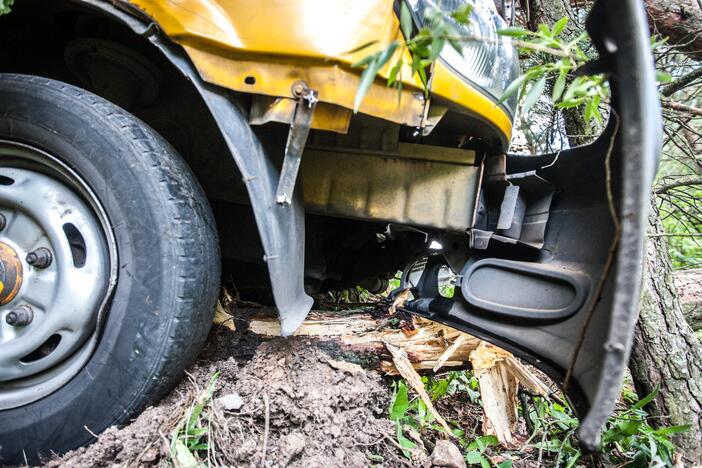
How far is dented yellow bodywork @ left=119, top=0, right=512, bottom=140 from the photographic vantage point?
43.8 inches

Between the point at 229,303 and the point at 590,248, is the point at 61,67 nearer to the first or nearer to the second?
the point at 229,303

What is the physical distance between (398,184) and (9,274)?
4.02 feet

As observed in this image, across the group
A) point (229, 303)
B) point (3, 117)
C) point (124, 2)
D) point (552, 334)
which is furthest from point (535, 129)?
point (3, 117)

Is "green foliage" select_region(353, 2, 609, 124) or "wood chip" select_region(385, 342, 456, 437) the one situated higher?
"green foliage" select_region(353, 2, 609, 124)

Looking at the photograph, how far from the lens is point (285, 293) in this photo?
4.38 feet

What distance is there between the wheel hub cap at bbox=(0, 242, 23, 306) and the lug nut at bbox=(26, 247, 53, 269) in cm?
4

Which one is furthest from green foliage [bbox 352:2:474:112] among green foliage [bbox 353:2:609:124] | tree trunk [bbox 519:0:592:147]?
tree trunk [bbox 519:0:592:147]

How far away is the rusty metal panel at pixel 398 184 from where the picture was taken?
1.58 metres

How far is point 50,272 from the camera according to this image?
1313 mm

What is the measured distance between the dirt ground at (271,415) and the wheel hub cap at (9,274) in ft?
1.58

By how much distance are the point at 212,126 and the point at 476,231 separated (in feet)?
3.52

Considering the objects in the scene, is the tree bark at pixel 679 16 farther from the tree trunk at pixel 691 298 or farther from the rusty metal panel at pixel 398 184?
the rusty metal panel at pixel 398 184

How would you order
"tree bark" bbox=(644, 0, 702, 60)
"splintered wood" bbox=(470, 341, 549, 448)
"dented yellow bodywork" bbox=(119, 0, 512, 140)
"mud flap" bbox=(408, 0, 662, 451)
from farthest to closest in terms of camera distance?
"tree bark" bbox=(644, 0, 702, 60) → "splintered wood" bbox=(470, 341, 549, 448) → "dented yellow bodywork" bbox=(119, 0, 512, 140) → "mud flap" bbox=(408, 0, 662, 451)

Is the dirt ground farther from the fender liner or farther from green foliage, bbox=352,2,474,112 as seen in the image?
green foliage, bbox=352,2,474,112
